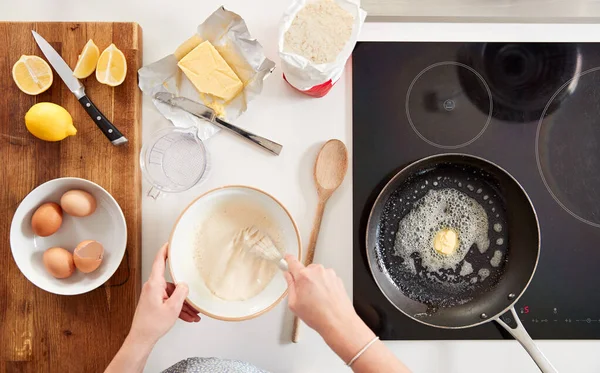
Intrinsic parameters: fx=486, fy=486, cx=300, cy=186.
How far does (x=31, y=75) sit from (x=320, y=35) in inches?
21.2

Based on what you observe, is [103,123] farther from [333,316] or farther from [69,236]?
[333,316]

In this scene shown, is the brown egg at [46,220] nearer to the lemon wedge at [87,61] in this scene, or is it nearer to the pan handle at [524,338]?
the lemon wedge at [87,61]

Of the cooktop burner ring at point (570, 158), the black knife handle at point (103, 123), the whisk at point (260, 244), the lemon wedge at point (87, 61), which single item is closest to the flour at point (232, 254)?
the whisk at point (260, 244)

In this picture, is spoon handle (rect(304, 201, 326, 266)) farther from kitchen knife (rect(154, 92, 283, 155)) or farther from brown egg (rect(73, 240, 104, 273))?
brown egg (rect(73, 240, 104, 273))

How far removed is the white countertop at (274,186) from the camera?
94 centimetres

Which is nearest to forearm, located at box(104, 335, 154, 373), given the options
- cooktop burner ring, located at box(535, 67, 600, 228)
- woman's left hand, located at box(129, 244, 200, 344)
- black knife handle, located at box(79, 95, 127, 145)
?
woman's left hand, located at box(129, 244, 200, 344)

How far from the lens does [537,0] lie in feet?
3.22

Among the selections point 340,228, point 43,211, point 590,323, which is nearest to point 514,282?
point 590,323

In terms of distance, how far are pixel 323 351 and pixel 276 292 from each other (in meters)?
0.17

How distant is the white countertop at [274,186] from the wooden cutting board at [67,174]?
5cm

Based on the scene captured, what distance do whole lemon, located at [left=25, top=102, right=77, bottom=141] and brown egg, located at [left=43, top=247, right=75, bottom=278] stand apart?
204mm

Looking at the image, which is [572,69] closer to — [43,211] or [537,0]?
[537,0]

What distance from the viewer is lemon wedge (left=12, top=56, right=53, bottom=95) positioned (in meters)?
0.90

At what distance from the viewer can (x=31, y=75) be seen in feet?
2.95
